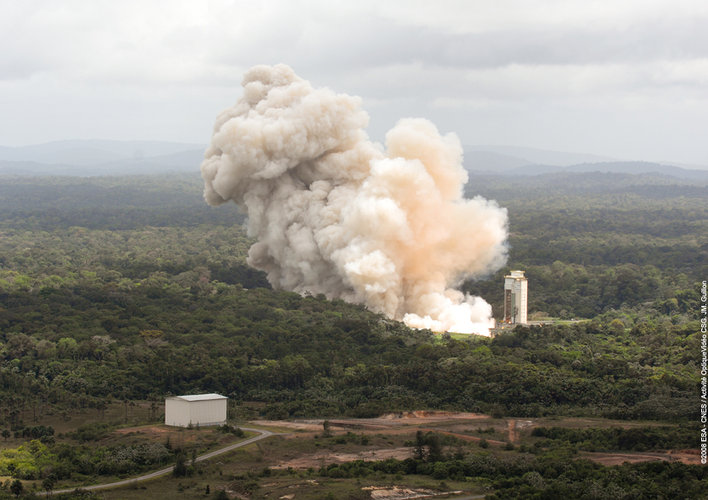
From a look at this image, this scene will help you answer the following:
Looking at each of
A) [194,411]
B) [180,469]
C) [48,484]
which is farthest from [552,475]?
[48,484]

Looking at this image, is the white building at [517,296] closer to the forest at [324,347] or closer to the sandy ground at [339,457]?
the forest at [324,347]

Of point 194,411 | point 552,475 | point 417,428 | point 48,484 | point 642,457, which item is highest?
point 194,411

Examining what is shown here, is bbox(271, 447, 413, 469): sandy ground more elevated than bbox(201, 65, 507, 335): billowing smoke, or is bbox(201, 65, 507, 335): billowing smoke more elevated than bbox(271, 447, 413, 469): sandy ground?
bbox(201, 65, 507, 335): billowing smoke

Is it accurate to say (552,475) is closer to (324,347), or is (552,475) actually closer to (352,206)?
(324,347)

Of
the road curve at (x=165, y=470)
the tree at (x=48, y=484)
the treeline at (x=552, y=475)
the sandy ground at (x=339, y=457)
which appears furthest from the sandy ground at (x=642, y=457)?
the tree at (x=48, y=484)

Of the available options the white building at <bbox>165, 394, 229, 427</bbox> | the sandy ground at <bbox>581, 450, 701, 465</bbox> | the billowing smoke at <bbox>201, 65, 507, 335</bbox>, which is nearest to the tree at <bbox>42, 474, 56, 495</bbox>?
the white building at <bbox>165, 394, 229, 427</bbox>

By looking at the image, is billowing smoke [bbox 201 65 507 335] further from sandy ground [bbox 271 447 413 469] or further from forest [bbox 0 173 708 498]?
sandy ground [bbox 271 447 413 469]
